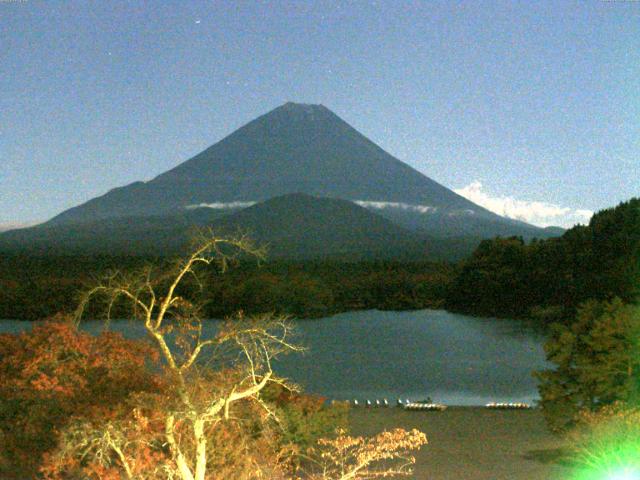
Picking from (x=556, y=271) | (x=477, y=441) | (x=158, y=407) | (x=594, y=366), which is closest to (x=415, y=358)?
(x=556, y=271)

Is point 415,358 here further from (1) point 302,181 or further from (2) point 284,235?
(1) point 302,181

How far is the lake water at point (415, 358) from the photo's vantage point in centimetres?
1752

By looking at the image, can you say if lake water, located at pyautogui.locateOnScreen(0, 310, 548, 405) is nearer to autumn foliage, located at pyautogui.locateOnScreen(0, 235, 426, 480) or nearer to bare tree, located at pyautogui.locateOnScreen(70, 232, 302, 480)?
autumn foliage, located at pyautogui.locateOnScreen(0, 235, 426, 480)

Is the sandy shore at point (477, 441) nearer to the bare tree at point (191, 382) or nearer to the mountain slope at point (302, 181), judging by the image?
the bare tree at point (191, 382)

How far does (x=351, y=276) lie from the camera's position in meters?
37.8

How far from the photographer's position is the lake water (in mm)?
17516

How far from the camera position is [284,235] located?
6150 centimetres

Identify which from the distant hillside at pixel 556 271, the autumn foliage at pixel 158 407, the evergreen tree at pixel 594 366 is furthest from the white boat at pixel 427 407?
the distant hillside at pixel 556 271

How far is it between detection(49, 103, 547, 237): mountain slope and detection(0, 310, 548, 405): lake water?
132 feet

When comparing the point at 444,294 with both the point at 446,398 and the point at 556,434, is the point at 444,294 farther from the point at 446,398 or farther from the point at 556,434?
the point at 556,434

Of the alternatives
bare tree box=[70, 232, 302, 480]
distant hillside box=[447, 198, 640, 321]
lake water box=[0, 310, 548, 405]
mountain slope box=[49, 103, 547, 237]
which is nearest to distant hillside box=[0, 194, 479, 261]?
mountain slope box=[49, 103, 547, 237]

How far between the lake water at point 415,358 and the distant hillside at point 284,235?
20.2m

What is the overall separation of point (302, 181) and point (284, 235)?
2771 cm

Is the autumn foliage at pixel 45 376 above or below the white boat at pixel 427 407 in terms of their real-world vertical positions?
above
